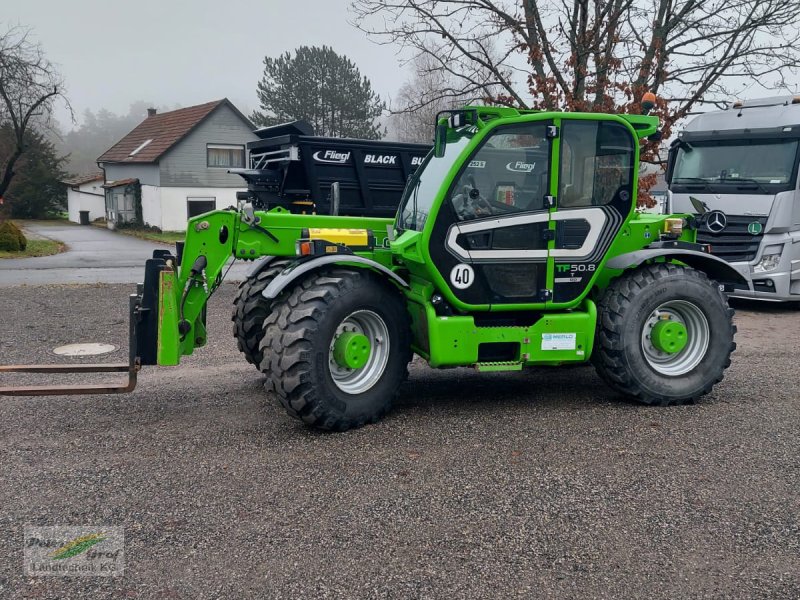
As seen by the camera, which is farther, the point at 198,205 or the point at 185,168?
the point at 198,205

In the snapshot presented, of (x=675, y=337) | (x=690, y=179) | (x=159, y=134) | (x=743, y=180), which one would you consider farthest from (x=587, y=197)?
(x=159, y=134)

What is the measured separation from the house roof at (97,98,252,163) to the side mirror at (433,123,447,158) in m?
34.6

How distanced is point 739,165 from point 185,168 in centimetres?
3170

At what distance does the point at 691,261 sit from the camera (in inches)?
272

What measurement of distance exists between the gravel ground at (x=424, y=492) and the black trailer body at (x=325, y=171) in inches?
228

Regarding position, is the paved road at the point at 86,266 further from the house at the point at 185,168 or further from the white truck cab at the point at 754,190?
the white truck cab at the point at 754,190

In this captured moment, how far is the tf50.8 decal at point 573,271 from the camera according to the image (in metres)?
6.23

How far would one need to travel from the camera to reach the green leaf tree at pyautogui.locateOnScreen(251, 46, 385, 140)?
46500mm

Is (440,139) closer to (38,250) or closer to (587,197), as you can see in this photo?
(587,197)

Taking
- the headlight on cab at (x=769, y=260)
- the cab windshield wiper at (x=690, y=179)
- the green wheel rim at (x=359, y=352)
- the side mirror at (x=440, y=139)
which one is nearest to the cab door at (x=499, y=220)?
the side mirror at (x=440, y=139)

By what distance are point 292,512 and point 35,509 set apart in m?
1.46

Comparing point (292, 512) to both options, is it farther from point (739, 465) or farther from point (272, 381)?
point (739, 465)

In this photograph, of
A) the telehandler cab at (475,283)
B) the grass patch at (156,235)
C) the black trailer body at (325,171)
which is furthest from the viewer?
the grass patch at (156,235)

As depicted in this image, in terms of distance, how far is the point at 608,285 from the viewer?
6.59 meters
